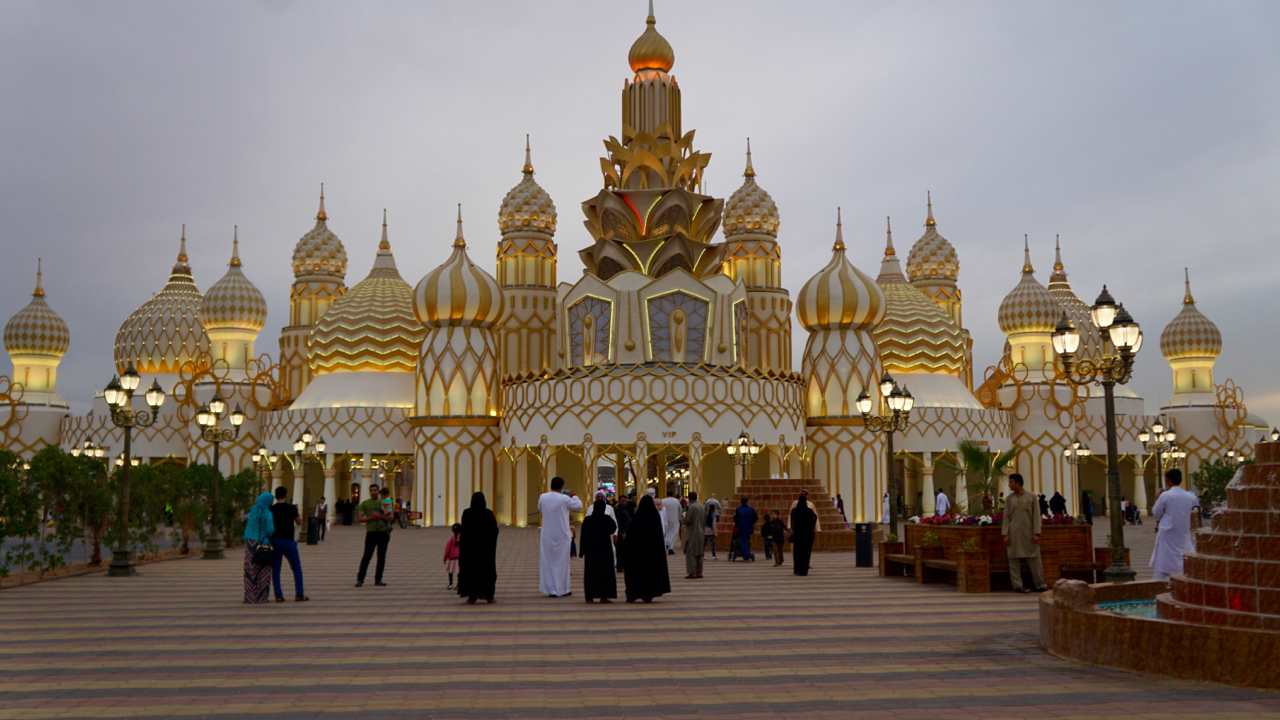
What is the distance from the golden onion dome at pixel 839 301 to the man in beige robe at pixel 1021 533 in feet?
87.9

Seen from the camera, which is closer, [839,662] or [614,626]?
[839,662]

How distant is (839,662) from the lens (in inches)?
297

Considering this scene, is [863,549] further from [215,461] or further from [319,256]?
[319,256]

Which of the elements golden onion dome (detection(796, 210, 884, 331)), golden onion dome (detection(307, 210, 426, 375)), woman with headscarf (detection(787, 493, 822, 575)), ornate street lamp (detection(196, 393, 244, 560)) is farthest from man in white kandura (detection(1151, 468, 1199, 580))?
golden onion dome (detection(307, 210, 426, 375))

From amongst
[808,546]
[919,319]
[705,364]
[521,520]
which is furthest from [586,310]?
[808,546]

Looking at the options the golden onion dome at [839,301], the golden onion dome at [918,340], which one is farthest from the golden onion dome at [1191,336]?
the golden onion dome at [839,301]

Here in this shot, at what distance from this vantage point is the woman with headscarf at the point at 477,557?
1188 cm

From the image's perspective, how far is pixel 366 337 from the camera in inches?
1657

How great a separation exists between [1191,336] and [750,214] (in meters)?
23.6

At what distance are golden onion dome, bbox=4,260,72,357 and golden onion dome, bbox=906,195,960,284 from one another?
40531mm

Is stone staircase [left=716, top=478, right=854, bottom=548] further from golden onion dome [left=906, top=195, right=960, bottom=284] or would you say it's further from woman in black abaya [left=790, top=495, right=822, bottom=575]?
golden onion dome [left=906, top=195, right=960, bottom=284]

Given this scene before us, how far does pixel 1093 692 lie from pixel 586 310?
100 ft

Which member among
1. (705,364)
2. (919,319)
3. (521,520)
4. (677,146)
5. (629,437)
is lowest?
(521,520)

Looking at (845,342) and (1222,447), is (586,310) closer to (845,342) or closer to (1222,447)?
(845,342)
